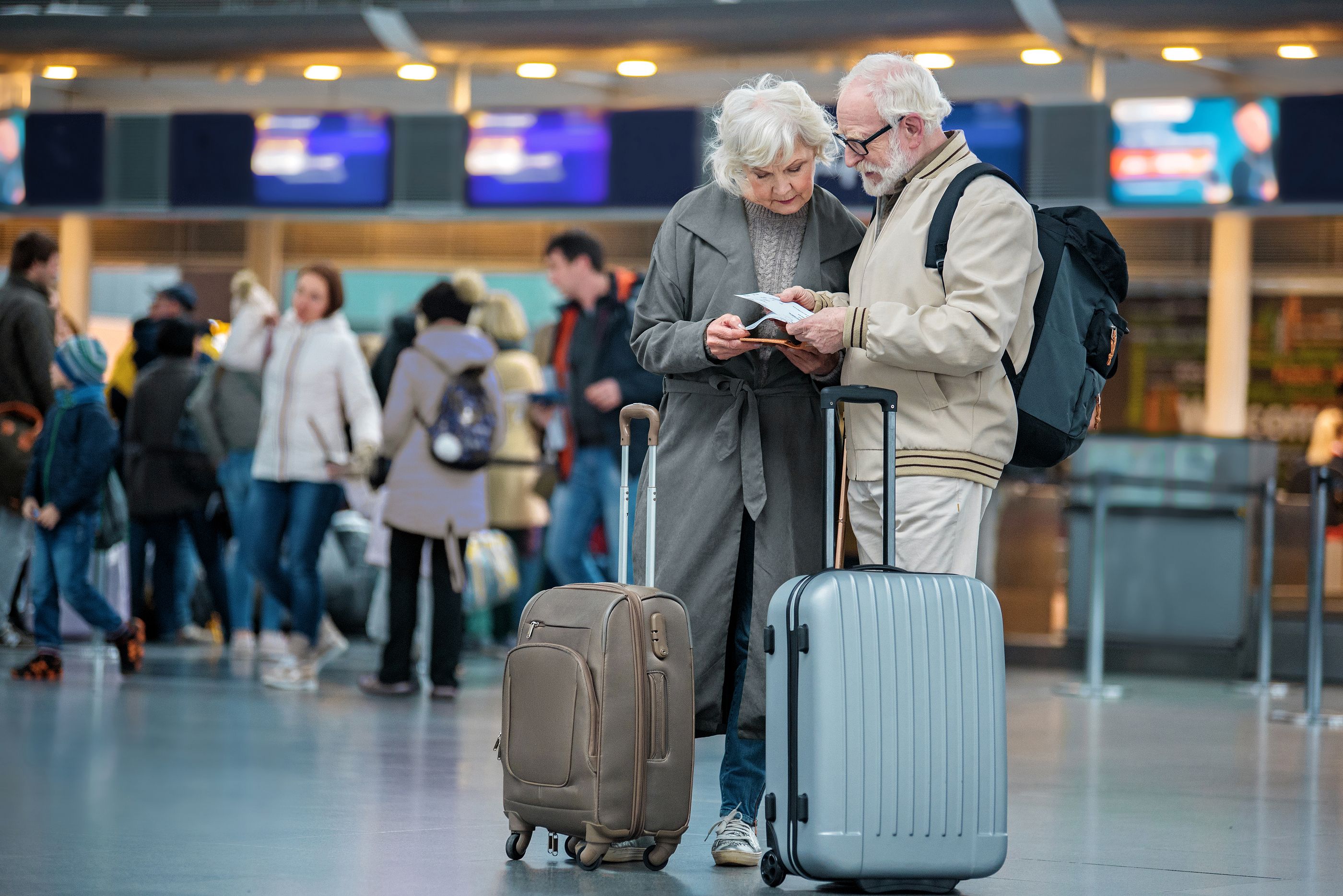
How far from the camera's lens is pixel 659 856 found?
351 centimetres

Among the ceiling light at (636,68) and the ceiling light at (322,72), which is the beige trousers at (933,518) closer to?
the ceiling light at (636,68)

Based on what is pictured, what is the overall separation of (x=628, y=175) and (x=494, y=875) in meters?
7.33

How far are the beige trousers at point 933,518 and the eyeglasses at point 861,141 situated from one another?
67 cm

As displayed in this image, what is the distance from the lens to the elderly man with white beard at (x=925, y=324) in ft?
10.8

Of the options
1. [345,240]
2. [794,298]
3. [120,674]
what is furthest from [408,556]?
[345,240]

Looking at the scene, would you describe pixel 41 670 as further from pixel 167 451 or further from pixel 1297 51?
pixel 1297 51

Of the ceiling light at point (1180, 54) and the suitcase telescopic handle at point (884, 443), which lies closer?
the suitcase telescopic handle at point (884, 443)

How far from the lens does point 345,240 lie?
40.6 ft

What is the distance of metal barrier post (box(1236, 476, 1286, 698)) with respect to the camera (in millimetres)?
8133

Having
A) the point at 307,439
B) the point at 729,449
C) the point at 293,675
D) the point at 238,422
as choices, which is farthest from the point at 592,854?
the point at 238,422

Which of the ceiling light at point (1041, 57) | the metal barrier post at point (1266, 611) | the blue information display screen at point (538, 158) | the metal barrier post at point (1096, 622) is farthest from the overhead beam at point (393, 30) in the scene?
the metal barrier post at point (1266, 611)

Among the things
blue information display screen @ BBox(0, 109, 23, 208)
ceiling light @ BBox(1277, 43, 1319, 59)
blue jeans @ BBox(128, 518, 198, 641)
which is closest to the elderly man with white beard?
blue jeans @ BBox(128, 518, 198, 641)

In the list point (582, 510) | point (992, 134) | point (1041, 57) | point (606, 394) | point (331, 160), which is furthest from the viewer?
point (331, 160)

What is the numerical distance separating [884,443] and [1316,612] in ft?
15.2
